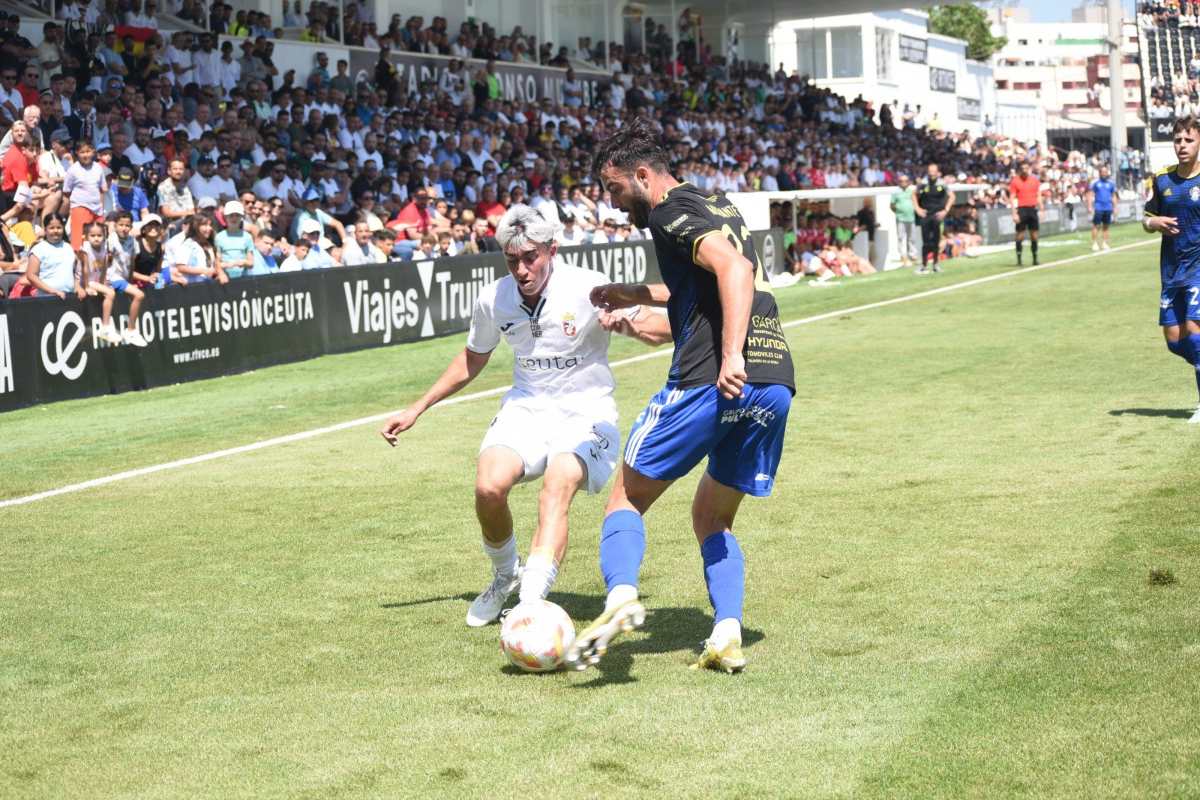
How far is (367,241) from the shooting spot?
2231 cm

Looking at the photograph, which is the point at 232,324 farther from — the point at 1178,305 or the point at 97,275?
the point at 1178,305

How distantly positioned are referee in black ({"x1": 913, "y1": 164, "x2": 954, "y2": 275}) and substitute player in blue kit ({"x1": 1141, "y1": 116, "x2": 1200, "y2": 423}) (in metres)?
19.2

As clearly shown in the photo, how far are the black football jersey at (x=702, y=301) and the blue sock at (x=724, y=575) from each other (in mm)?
721

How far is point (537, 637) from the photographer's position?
232 inches

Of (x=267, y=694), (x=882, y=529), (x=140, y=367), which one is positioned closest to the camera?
(x=267, y=694)

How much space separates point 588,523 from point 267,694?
11.7 ft

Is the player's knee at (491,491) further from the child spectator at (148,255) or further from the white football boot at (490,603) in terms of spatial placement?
the child spectator at (148,255)

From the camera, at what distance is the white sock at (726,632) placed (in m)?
5.88

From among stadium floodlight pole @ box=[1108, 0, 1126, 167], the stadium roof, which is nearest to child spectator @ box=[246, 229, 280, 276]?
the stadium roof

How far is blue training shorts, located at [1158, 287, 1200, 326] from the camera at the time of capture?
37.7ft

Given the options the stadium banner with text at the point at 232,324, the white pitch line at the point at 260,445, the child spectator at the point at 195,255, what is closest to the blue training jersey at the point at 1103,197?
the white pitch line at the point at 260,445

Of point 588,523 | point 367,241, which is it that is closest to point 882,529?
point 588,523

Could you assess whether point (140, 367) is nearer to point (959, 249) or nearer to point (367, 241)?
point (367, 241)

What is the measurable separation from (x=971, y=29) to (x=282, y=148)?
111 metres
